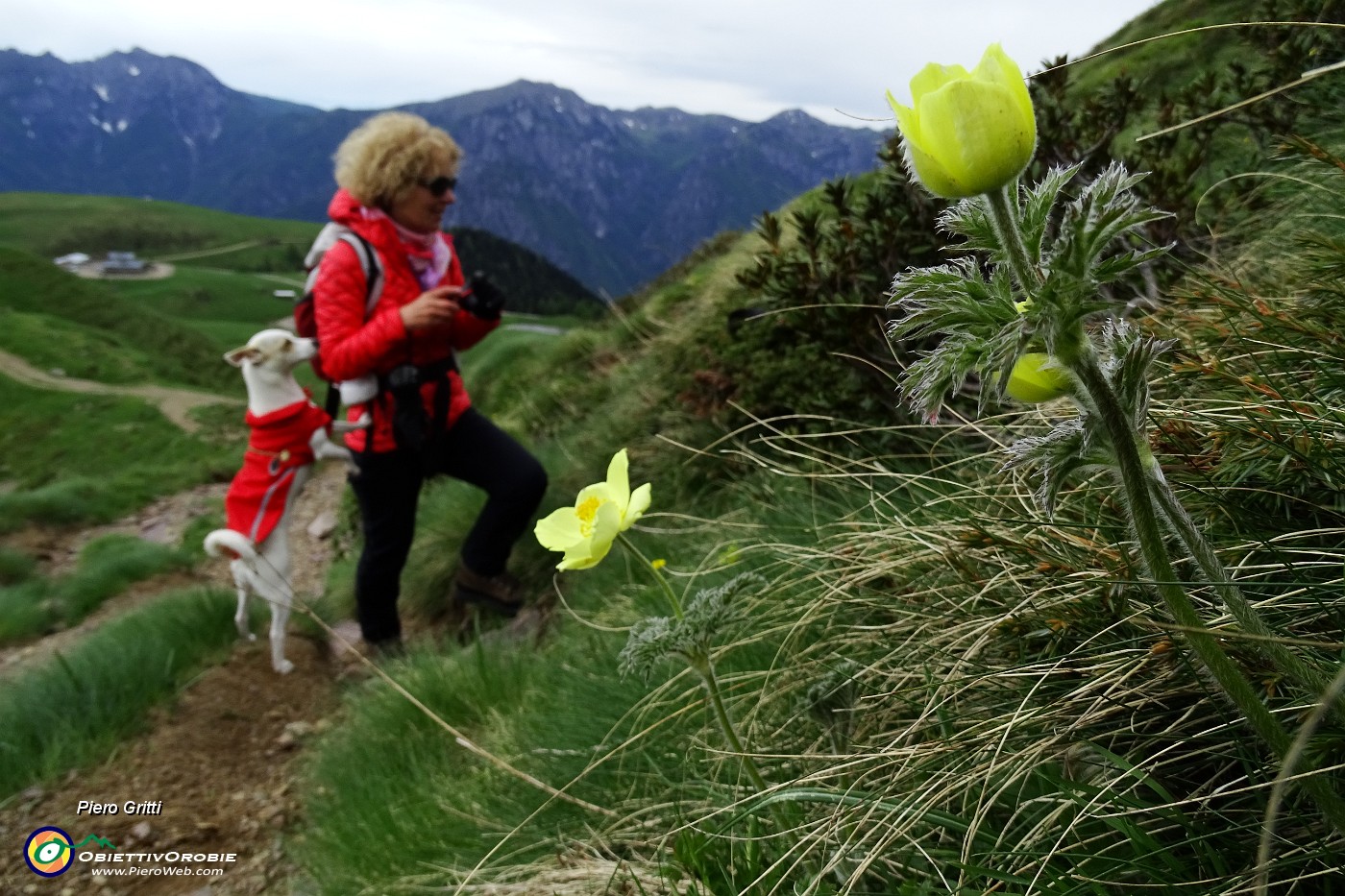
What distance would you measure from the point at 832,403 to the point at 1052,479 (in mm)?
3270

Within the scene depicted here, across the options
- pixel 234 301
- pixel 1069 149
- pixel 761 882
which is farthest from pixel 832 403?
pixel 234 301

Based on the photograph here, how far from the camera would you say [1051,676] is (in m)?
1.50

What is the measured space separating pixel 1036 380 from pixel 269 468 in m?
4.94

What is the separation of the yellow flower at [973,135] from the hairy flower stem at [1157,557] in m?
0.21

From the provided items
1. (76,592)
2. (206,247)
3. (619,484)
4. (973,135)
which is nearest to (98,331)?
(76,592)

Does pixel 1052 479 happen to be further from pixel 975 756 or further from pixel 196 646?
pixel 196 646

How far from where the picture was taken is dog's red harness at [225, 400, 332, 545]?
4.87 m

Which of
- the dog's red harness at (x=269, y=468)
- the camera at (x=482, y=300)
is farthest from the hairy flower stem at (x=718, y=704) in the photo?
the dog's red harness at (x=269, y=468)

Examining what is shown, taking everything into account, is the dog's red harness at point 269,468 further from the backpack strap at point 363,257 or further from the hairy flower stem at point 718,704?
the hairy flower stem at point 718,704

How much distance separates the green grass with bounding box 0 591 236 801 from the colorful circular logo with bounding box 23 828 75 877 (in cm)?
47

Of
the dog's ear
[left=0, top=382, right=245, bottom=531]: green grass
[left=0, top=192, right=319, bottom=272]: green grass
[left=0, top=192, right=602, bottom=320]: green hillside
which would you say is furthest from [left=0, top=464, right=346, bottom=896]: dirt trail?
[left=0, top=192, right=319, bottom=272]: green grass

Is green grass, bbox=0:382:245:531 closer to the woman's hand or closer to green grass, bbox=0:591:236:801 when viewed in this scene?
green grass, bbox=0:591:236:801

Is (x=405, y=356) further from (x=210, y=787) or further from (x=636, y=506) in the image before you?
(x=636, y=506)

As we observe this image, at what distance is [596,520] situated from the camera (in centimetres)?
155
